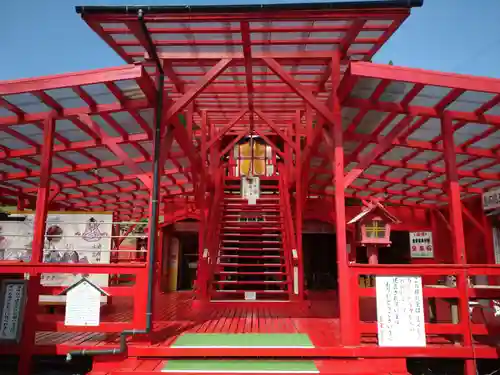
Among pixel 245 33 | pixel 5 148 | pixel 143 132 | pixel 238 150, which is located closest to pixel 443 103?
pixel 245 33

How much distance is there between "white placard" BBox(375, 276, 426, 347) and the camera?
4.46 metres

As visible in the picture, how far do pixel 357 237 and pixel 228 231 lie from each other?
408 cm

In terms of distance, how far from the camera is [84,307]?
15.3ft

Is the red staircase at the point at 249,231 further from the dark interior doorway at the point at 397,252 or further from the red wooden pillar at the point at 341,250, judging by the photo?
the dark interior doorway at the point at 397,252

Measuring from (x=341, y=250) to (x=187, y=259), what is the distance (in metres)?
10.8

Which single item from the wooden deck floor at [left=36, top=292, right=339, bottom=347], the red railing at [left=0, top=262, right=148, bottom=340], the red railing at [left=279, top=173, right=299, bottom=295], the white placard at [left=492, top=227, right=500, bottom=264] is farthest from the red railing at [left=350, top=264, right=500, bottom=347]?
the white placard at [left=492, top=227, right=500, bottom=264]

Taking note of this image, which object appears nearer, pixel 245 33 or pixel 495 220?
pixel 245 33

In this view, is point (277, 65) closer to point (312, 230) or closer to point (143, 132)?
point (143, 132)

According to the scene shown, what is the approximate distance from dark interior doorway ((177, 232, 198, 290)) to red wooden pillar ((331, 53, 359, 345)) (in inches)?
387

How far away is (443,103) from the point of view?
5.31m

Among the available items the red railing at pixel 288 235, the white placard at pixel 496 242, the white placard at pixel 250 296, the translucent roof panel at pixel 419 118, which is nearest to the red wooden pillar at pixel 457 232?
the translucent roof panel at pixel 419 118

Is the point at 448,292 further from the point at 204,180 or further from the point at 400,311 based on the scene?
the point at 204,180

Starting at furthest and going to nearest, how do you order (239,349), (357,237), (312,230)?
(312,230), (357,237), (239,349)

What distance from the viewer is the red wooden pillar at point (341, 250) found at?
4609 mm
